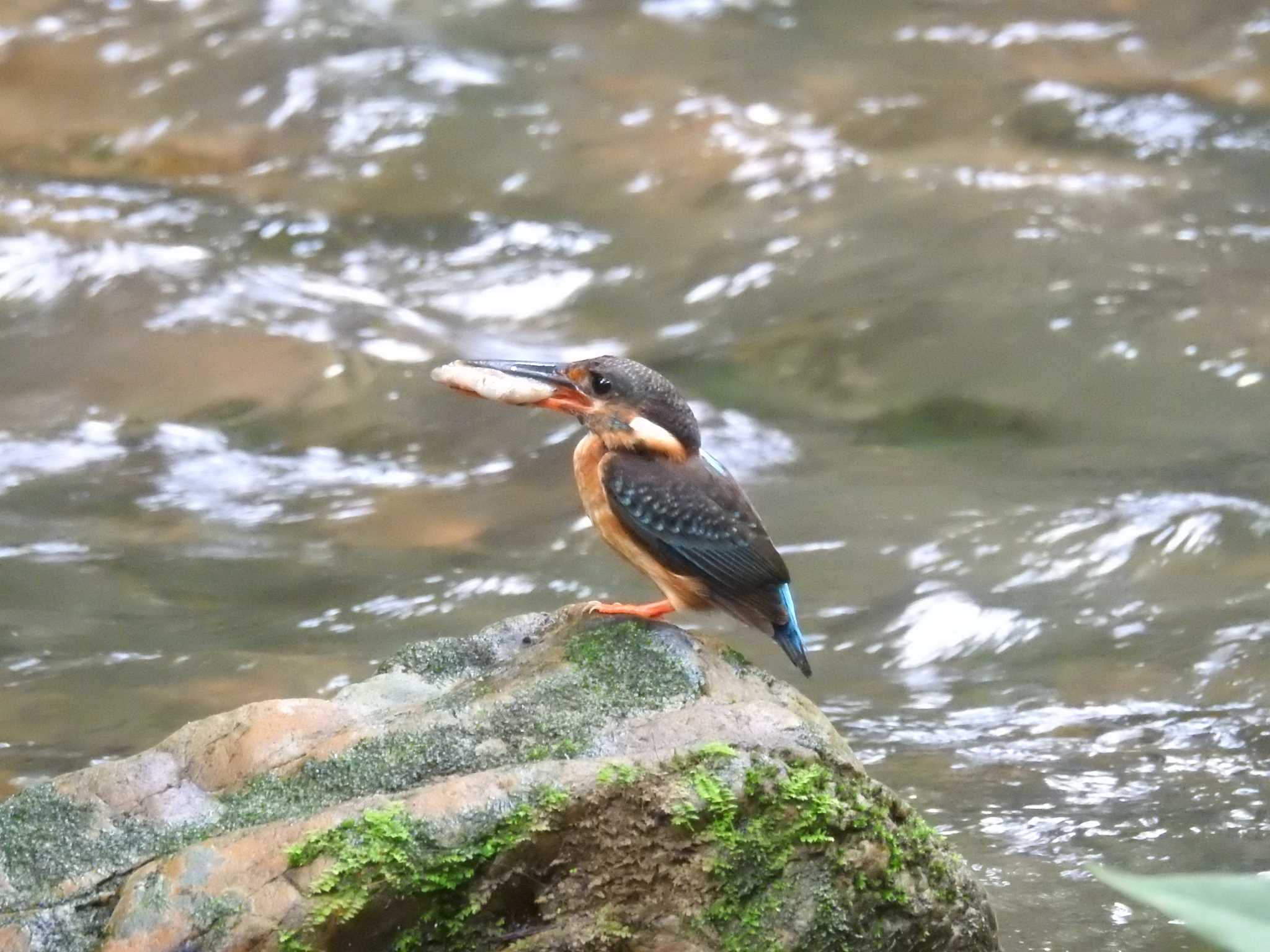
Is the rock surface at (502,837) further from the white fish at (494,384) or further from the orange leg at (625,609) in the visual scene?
the white fish at (494,384)

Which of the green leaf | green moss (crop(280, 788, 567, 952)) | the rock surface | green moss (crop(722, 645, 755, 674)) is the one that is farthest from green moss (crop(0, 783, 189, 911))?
the green leaf

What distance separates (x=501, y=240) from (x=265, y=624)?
14.1 feet

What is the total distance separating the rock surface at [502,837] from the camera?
8.16ft

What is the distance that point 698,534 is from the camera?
357cm

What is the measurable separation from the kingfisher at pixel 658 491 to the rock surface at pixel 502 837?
1.59 ft

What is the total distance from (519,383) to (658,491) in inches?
18.0

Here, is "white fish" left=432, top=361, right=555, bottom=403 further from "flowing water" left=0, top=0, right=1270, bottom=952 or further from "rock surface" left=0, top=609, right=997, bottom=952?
"flowing water" left=0, top=0, right=1270, bottom=952

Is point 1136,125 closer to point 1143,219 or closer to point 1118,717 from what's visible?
point 1143,219

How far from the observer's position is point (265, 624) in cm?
586

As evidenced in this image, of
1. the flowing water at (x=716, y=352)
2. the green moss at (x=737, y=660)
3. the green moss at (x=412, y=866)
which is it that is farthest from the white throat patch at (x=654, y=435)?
the flowing water at (x=716, y=352)

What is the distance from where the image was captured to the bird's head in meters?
3.67

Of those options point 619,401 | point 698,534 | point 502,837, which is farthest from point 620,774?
point 619,401

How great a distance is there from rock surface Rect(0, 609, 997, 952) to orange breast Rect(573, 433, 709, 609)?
51cm

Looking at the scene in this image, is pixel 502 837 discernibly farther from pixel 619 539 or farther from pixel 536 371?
pixel 536 371
